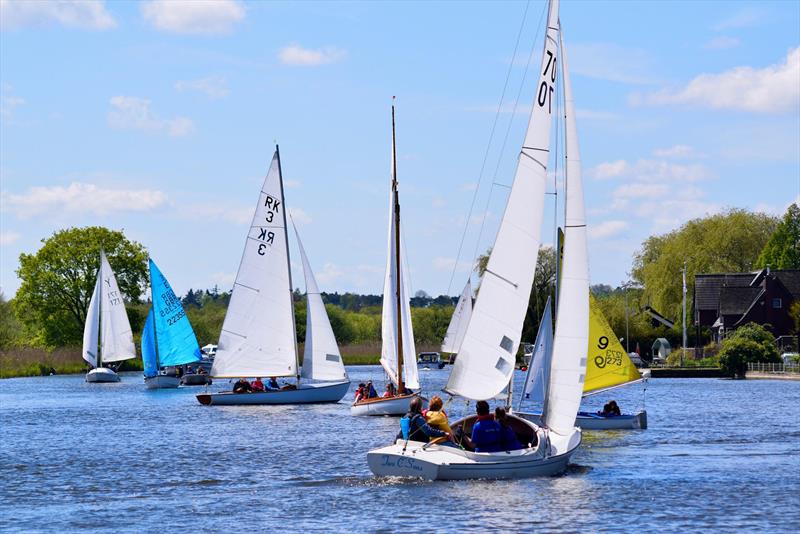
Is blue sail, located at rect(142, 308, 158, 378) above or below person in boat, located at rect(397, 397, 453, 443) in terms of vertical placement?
above

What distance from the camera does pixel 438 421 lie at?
30000mm

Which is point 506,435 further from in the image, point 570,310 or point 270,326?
point 270,326

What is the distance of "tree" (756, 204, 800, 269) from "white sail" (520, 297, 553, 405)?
3622 inches

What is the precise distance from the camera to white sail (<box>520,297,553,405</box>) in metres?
45.6

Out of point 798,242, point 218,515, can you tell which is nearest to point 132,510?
point 218,515

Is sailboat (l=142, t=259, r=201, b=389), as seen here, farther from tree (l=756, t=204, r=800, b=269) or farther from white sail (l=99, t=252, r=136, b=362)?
tree (l=756, t=204, r=800, b=269)

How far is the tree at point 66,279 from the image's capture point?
412 ft

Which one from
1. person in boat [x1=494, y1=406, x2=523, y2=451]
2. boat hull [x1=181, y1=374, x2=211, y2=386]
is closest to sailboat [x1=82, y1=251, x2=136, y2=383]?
boat hull [x1=181, y1=374, x2=211, y2=386]

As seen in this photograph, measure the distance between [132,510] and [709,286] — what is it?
4100 inches

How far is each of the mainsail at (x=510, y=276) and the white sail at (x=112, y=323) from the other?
A: 7368 cm

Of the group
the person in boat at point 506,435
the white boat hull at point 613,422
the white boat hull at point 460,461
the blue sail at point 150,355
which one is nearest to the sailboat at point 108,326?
the blue sail at point 150,355

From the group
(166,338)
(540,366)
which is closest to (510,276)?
(540,366)

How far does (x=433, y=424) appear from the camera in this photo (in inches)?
1184

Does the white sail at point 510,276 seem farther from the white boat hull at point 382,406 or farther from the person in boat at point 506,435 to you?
the white boat hull at point 382,406
